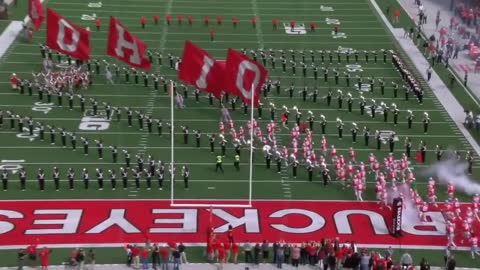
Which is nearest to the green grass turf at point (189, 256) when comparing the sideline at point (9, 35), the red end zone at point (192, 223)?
the red end zone at point (192, 223)

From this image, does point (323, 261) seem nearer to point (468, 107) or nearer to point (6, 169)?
point (6, 169)

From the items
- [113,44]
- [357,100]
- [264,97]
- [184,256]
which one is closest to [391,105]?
[357,100]

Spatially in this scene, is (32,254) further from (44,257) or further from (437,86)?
(437,86)

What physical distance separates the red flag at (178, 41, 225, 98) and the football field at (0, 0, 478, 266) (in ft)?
9.57

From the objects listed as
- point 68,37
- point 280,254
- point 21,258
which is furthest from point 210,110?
point 21,258

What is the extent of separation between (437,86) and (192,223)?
14985mm

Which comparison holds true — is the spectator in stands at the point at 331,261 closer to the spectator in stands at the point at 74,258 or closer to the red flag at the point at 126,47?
the spectator in stands at the point at 74,258

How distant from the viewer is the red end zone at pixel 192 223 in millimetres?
22203

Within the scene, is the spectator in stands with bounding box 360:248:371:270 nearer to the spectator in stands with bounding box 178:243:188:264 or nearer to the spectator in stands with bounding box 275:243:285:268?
the spectator in stands with bounding box 275:243:285:268

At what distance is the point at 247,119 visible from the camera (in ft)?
100

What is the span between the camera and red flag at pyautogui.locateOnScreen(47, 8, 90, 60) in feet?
83.8

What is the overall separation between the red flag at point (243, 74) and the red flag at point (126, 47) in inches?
108

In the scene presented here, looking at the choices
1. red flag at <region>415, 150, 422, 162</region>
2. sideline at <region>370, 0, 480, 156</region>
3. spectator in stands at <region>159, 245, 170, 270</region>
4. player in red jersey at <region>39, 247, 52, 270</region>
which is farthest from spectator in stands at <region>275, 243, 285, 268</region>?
sideline at <region>370, 0, 480, 156</region>

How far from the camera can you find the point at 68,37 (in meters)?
25.7
